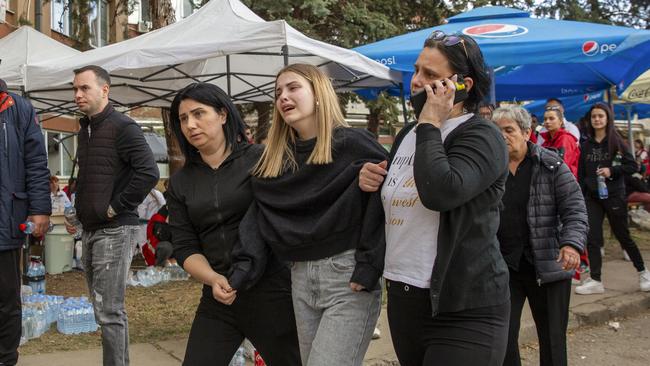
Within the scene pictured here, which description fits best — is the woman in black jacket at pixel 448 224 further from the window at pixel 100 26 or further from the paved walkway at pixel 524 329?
the window at pixel 100 26

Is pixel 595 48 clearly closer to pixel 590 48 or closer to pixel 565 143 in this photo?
pixel 590 48

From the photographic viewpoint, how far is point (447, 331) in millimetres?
2217

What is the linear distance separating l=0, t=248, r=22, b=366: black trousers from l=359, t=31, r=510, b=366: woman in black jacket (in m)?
2.78

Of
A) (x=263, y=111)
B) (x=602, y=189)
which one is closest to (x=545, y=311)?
(x=602, y=189)

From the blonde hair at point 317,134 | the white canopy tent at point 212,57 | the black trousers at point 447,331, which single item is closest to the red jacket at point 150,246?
the white canopy tent at point 212,57

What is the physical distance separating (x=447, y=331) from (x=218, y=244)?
1.14 metres

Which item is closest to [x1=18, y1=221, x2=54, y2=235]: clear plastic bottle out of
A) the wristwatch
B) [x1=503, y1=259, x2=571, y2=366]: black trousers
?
the wristwatch

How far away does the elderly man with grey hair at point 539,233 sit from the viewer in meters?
3.62

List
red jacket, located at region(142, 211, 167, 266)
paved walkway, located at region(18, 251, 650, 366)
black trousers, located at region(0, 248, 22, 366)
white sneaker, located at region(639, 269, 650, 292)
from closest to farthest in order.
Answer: black trousers, located at region(0, 248, 22, 366), paved walkway, located at region(18, 251, 650, 366), white sneaker, located at region(639, 269, 650, 292), red jacket, located at region(142, 211, 167, 266)

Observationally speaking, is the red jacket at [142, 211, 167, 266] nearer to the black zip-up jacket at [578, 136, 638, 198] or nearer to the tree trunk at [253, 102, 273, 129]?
the tree trunk at [253, 102, 273, 129]

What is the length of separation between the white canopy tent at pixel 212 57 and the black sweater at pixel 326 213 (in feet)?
9.93

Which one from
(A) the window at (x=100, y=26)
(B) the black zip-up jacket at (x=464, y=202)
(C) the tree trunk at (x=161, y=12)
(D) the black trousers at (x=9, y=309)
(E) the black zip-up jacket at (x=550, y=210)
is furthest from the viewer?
(A) the window at (x=100, y=26)

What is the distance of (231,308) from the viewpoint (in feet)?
9.37

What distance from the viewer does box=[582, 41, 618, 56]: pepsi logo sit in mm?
6039
